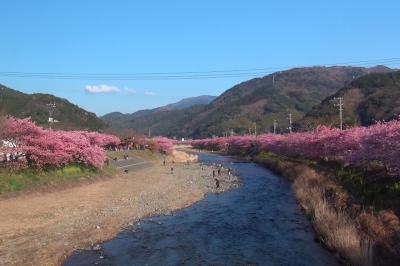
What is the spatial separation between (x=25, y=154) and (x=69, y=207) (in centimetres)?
863

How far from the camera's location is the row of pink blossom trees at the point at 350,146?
25609mm

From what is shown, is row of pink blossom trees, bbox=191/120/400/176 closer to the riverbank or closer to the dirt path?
the riverbank

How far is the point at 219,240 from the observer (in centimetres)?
2044

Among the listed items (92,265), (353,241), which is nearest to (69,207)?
(92,265)

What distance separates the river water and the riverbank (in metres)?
0.63

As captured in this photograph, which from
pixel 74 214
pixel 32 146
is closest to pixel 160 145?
pixel 32 146

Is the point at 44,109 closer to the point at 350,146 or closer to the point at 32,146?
the point at 32,146

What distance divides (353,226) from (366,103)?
435 feet

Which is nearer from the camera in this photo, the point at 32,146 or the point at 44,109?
the point at 32,146

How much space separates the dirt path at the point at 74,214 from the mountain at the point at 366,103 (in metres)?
86.3

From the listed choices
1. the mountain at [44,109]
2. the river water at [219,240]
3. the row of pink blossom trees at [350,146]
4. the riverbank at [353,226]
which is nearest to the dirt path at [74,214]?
the river water at [219,240]

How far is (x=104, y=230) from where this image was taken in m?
21.3

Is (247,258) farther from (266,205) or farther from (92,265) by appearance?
(266,205)

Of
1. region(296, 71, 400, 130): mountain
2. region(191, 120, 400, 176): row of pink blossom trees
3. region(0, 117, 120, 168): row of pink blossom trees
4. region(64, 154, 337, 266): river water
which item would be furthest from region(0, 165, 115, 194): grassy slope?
region(296, 71, 400, 130): mountain
